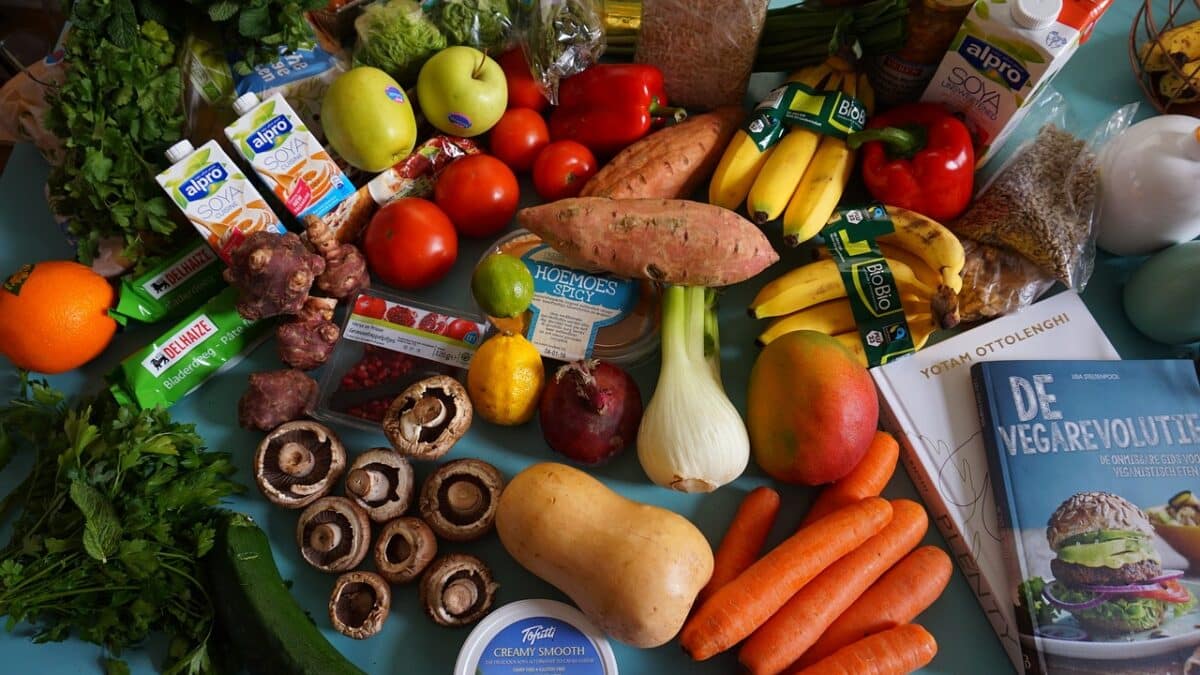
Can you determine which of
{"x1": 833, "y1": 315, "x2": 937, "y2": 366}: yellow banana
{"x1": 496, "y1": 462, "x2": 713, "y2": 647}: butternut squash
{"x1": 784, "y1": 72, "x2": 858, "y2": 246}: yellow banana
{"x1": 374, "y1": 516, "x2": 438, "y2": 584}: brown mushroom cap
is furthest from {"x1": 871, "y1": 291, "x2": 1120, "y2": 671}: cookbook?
{"x1": 374, "y1": 516, "x2": 438, "y2": 584}: brown mushroom cap

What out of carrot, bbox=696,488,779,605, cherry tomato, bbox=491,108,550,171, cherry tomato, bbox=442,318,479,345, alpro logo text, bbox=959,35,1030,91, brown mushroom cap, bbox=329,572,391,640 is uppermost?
alpro logo text, bbox=959,35,1030,91

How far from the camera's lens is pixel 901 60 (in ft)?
3.97

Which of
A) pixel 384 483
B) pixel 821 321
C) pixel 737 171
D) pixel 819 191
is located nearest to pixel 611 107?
pixel 737 171

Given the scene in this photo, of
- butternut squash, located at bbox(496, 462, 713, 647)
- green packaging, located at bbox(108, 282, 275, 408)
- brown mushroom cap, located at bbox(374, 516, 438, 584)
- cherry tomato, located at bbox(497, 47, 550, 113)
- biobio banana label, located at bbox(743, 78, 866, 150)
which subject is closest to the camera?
butternut squash, located at bbox(496, 462, 713, 647)

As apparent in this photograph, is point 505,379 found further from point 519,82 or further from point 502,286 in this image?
point 519,82

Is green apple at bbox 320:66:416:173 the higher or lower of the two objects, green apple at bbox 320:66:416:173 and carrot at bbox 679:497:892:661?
the higher

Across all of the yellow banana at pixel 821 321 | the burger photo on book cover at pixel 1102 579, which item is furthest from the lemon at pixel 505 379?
the burger photo on book cover at pixel 1102 579

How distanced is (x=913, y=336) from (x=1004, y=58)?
1.42 feet

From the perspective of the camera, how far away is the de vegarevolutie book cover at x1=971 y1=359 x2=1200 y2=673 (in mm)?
923

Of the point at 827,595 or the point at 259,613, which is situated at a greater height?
the point at 827,595

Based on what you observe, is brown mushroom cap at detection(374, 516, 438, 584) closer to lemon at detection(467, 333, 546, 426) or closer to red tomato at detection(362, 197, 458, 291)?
lemon at detection(467, 333, 546, 426)

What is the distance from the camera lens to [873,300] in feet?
→ 3.67

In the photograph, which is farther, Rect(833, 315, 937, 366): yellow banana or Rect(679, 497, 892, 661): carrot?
Rect(833, 315, 937, 366): yellow banana

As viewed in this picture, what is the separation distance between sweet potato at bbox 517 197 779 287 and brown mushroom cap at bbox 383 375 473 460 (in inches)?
11.5
